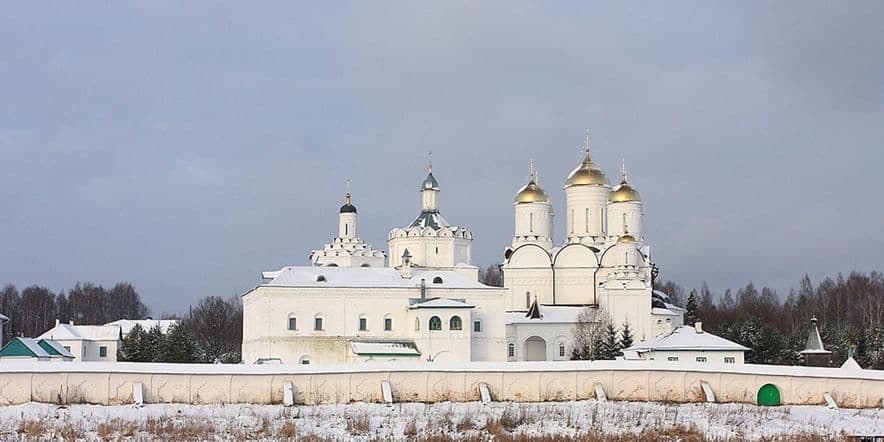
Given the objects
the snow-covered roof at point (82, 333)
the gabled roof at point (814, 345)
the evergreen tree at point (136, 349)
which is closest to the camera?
the gabled roof at point (814, 345)

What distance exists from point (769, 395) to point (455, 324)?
80.4ft

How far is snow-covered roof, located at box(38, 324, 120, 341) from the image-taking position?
57.7 metres

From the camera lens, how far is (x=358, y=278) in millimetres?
51031

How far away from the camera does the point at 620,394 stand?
25203mm

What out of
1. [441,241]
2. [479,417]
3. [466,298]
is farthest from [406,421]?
[441,241]

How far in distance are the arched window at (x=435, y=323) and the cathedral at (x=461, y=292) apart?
4cm

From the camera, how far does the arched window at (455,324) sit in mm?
49000

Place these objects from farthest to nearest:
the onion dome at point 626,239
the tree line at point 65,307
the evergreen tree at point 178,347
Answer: the tree line at point 65,307 → the onion dome at point 626,239 → the evergreen tree at point 178,347

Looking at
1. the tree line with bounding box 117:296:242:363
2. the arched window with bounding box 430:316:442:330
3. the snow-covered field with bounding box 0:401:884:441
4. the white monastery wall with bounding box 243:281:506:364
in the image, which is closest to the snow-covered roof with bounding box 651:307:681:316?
the white monastery wall with bounding box 243:281:506:364

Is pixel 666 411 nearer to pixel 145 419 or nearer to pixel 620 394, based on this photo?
pixel 620 394

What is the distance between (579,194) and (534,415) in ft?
124

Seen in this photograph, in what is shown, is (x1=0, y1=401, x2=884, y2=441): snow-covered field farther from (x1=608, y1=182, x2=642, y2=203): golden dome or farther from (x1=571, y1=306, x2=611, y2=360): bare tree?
(x1=608, y1=182, x2=642, y2=203): golden dome

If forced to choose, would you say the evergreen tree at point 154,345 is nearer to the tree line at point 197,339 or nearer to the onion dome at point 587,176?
the tree line at point 197,339

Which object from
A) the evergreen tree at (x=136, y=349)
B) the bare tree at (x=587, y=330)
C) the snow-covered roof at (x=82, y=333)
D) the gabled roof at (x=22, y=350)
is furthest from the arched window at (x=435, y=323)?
the snow-covered roof at (x=82, y=333)
